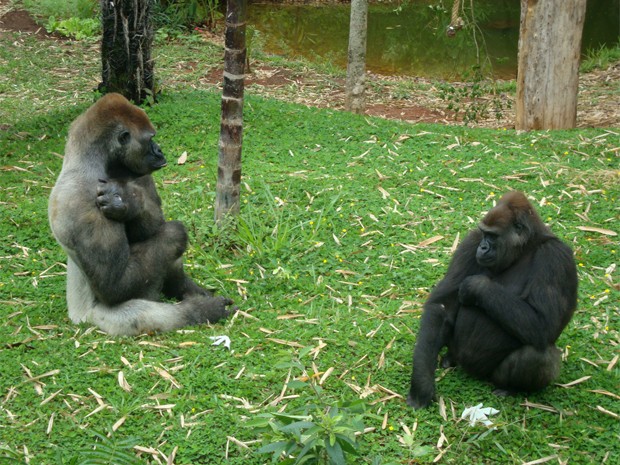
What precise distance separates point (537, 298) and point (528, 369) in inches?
13.6

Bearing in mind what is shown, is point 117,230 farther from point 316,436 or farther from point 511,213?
point 511,213

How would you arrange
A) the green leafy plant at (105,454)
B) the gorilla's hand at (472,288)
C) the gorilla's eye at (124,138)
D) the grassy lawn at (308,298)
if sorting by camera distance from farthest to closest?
the gorilla's eye at (124,138) < the gorilla's hand at (472,288) < the grassy lawn at (308,298) < the green leafy plant at (105,454)

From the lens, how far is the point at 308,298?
5070mm

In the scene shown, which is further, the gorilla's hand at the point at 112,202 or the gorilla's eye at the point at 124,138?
the gorilla's eye at the point at 124,138

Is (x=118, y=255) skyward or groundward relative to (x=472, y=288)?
groundward

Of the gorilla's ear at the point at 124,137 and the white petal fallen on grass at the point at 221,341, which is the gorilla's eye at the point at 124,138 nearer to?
the gorilla's ear at the point at 124,137

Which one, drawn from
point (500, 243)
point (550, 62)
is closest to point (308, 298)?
point (500, 243)

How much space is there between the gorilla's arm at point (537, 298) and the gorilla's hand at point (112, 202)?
1913mm

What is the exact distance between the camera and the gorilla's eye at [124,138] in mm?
4652

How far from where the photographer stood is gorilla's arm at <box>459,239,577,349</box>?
12.8ft

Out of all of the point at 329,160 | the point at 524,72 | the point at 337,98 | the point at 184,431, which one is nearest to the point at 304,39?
the point at 337,98

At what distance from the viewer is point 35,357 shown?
4398 millimetres

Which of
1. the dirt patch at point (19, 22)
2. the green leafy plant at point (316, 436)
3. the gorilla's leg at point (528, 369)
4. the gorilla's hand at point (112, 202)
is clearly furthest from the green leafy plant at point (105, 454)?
the dirt patch at point (19, 22)

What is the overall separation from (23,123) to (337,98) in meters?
4.00
